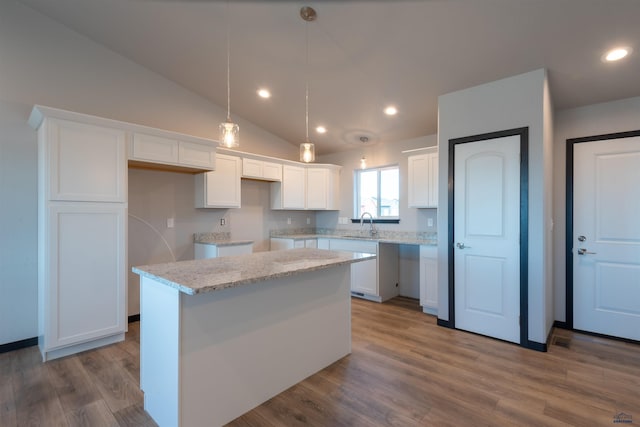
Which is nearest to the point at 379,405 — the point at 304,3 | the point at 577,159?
the point at 304,3

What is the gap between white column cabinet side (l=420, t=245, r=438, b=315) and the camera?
383cm

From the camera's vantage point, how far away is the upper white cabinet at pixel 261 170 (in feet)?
14.9

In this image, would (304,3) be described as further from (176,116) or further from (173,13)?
(176,116)

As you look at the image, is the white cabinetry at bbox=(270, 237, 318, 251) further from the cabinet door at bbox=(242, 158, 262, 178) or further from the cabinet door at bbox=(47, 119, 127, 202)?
the cabinet door at bbox=(47, 119, 127, 202)

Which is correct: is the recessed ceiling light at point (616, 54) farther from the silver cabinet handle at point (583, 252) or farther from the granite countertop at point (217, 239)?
the granite countertop at point (217, 239)

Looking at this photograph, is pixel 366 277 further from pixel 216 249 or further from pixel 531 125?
pixel 531 125

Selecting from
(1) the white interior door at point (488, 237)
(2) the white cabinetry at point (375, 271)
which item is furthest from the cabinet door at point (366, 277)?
(1) the white interior door at point (488, 237)

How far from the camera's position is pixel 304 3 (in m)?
2.49

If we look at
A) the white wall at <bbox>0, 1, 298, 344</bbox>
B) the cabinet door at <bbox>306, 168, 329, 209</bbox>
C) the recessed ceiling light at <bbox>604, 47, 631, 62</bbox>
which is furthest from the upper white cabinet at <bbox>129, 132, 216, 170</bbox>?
the recessed ceiling light at <bbox>604, 47, 631, 62</bbox>

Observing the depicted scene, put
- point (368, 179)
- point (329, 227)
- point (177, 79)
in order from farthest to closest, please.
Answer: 1. point (329, 227)
2. point (368, 179)
3. point (177, 79)

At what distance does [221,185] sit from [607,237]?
15.1 feet

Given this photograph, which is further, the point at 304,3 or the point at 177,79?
the point at 177,79

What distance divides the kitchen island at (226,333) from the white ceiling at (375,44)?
6.67 feet

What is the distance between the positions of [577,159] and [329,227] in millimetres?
3737
